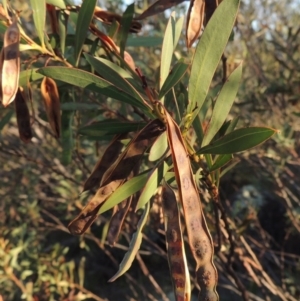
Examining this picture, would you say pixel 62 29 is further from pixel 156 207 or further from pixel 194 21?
pixel 156 207

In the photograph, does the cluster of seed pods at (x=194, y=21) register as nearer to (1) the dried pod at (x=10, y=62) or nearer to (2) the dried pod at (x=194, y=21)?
(2) the dried pod at (x=194, y=21)

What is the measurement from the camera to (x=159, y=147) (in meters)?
0.70

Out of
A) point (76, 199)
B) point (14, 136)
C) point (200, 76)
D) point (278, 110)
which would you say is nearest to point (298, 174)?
point (278, 110)

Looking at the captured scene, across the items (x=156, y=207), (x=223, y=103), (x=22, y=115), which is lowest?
(x=156, y=207)

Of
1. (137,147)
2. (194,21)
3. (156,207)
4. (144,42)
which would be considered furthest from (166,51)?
(156,207)

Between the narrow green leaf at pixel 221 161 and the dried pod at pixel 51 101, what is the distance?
0.26 m

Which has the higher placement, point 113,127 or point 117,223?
point 113,127

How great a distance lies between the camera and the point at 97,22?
1.05 meters

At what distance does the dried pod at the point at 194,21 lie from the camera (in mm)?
795

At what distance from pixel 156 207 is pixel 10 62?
2.28ft

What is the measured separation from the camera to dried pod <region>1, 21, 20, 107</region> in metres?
0.66

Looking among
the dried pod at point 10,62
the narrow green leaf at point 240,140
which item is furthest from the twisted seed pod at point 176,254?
the dried pod at point 10,62

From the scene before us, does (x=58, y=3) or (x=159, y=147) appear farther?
(x=58, y=3)

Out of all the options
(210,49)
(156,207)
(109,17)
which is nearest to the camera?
(210,49)
